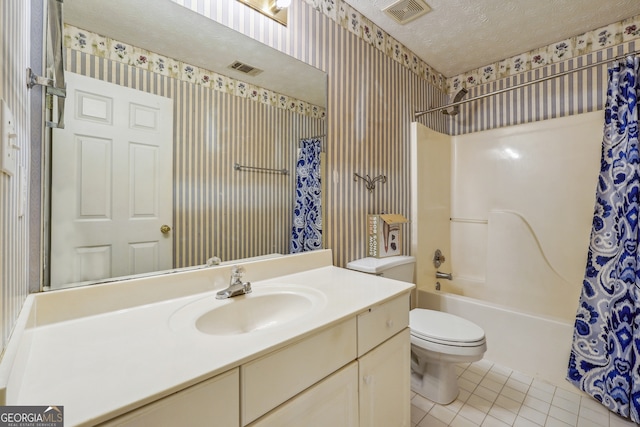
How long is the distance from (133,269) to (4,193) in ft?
1.72

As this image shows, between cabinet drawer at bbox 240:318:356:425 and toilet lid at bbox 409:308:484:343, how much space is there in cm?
76

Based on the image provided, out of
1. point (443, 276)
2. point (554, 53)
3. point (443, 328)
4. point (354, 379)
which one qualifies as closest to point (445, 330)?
point (443, 328)

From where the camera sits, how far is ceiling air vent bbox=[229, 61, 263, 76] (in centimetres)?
127

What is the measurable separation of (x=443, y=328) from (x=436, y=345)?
5.1 inches

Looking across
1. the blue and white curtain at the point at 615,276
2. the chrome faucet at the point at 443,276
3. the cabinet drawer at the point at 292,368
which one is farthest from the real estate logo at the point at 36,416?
the chrome faucet at the point at 443,276

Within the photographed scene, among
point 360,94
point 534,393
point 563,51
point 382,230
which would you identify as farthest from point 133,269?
point 563,51

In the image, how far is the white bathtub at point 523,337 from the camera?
1.76 m

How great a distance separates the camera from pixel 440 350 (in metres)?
1.48

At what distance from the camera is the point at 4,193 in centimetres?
54

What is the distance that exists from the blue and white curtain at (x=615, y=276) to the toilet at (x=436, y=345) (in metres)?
0.73

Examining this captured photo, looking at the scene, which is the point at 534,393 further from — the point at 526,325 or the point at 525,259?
the point at 525,259

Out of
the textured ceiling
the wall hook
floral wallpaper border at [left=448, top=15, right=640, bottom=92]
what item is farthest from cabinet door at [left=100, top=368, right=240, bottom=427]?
floral wallpaper border at [left=448, top=15, right=640, bottom=92]

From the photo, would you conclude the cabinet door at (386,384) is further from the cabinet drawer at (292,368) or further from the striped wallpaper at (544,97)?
the striped wallpaper at (544,97)

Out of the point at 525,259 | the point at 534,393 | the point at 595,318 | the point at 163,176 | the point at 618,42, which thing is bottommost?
the point at 534,393
